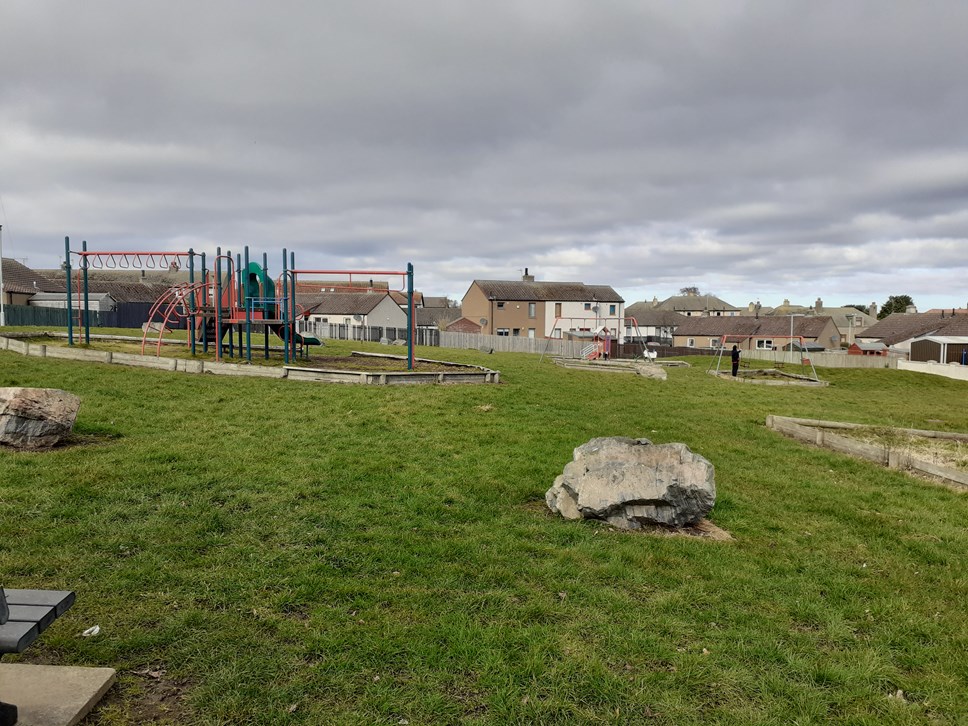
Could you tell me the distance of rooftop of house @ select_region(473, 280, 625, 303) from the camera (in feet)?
238

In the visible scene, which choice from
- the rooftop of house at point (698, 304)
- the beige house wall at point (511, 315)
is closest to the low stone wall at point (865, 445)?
the beige house wall at point (511, 315)

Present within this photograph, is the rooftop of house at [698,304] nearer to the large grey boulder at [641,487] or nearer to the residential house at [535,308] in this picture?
the residential house at [535,308]

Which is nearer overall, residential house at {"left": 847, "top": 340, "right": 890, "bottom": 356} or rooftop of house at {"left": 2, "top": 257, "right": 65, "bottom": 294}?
rooftop of house at {"left": 2, "top": 257, "right": 65, "bottom": 294}

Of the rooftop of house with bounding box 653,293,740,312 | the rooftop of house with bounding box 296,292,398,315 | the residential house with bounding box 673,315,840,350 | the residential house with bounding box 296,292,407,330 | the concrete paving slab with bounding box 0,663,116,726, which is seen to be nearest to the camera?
the concrete paving slab with bounding box 0,663,116,726

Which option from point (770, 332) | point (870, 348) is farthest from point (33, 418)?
point (770, 332)

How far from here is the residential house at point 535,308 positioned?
72.1 metres

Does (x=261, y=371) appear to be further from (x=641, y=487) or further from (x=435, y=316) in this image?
(x=435, y=316)

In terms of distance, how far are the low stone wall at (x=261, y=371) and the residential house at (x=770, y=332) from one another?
6235cm

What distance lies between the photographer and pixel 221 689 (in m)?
4.05

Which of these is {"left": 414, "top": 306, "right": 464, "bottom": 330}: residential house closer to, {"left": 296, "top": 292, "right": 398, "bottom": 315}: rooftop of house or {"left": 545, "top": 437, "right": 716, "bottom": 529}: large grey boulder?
{"left": 296, "top": 292, "right": 398, "bottom": 315}: rooftop of house

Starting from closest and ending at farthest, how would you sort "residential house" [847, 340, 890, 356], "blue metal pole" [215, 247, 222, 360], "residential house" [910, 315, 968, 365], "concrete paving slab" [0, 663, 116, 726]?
"concrete paving slab" [0, 663, 116, 726] → "blue metal pole" [215, 247, 222, 360] → "residential house" [910, 315, 968, 365] → "residential house" [847, 340, 890, 356]

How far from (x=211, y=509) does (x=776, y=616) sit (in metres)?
6.28

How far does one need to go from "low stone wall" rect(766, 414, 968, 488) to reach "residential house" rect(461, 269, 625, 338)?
55.0 m

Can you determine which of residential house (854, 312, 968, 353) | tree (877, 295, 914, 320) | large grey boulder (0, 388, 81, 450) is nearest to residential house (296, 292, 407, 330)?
residential house (854, 312, 968, 353)
